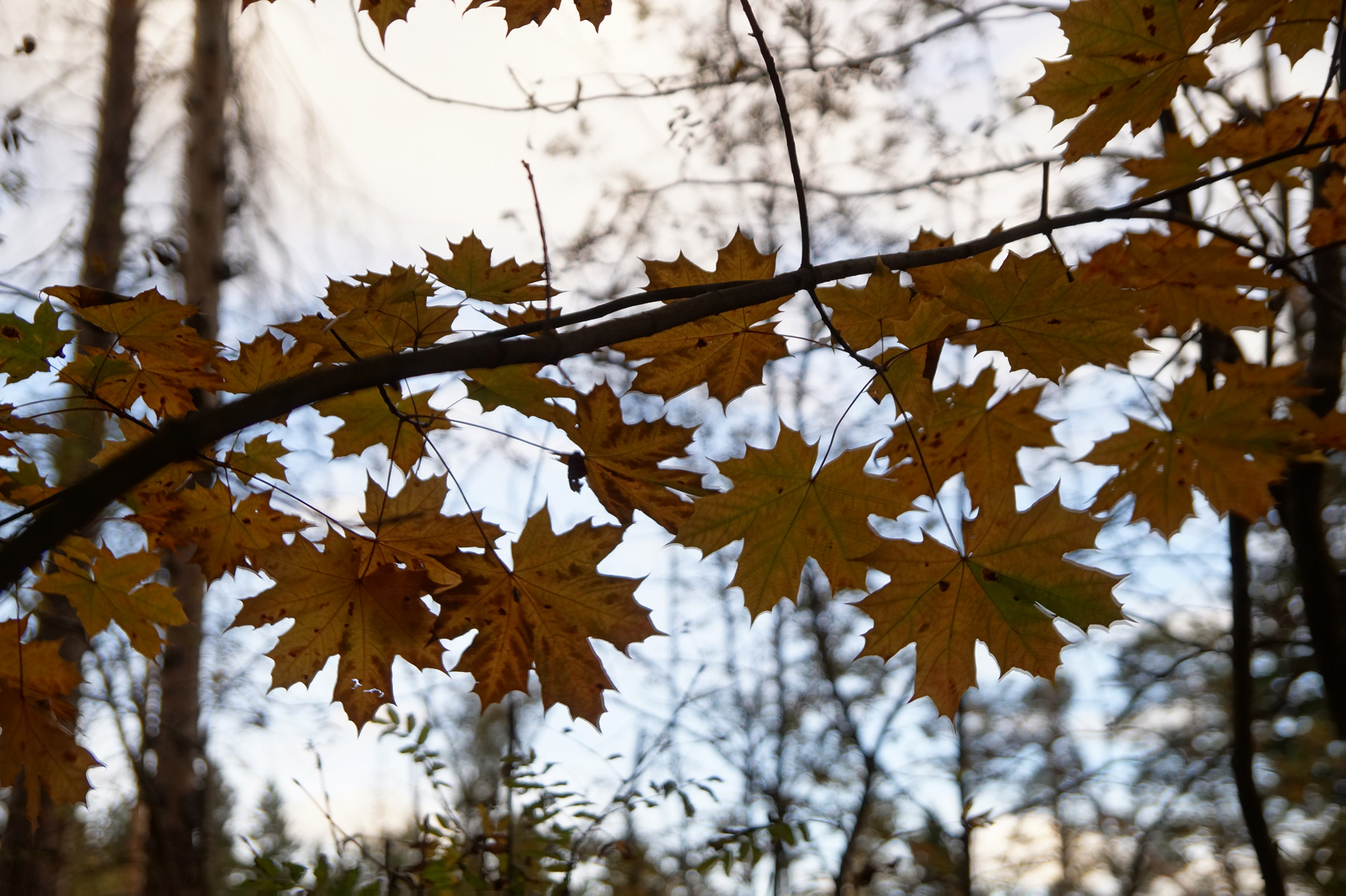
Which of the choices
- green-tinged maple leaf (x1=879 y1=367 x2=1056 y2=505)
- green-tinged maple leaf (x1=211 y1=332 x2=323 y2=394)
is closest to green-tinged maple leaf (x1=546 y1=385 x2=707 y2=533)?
green-tinged maple leaf (x1=211 y1=332 x2=323 y2=394)

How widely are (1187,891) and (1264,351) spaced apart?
15.1 m

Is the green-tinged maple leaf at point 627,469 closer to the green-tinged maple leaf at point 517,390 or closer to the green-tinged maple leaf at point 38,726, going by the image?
the green-tinged maple leaf at point 517,390

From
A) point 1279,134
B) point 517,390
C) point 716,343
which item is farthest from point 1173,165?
point 517,390

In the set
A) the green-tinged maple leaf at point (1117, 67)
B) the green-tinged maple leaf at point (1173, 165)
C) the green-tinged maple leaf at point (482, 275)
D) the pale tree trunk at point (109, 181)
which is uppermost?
the pale tree trunk at point (109, 181)

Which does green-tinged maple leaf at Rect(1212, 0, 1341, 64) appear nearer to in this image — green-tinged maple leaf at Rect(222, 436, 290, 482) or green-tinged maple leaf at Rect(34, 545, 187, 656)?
green-tinged maple leaf at Rect(222, 436, 290, 482)

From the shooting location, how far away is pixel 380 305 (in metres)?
1.29

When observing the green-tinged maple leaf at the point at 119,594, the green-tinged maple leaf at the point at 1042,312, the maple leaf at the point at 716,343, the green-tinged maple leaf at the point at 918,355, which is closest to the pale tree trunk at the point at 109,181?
the green-tinged maple leaf at the point at 119,594

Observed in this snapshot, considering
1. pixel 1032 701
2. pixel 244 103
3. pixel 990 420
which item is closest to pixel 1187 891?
pixel 1032 701

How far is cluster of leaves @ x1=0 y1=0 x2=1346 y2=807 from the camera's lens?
1313mm

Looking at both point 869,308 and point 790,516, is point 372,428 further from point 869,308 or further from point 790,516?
point 869,308

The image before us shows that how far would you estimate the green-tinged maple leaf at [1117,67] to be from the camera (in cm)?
151

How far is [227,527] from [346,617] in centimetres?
36

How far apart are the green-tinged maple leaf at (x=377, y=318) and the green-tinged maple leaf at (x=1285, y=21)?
55.5 inches

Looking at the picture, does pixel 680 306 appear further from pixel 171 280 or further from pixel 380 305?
pixel 171 280
